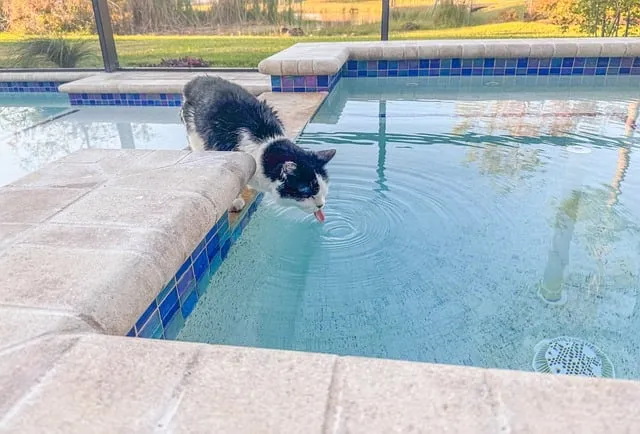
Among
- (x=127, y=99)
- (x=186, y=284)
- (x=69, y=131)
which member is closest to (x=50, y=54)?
(x=127, y=99)

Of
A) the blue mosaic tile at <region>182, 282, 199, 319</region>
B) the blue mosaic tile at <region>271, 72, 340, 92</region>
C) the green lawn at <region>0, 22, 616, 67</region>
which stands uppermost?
the green lawn at <region>0, 22, 616, 67</region>

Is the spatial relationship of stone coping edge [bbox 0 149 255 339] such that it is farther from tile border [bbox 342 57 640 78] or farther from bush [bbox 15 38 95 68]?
bush [bbox 15 38 95 68]

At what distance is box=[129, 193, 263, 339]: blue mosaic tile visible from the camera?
1.68 meters

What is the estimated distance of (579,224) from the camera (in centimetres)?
292

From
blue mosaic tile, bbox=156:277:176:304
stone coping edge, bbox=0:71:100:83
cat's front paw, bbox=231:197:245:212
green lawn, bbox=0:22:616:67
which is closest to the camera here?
blue mosaic tile, bbox=156:277:176:304

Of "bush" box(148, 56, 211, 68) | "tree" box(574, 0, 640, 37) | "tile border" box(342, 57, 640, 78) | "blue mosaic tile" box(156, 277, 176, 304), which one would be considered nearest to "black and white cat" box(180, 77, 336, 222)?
"blue mosaic tile" box(156, 277, 176, 304)

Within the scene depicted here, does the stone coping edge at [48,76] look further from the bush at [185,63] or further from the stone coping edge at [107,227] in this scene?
the stone coping edge at [107,227]

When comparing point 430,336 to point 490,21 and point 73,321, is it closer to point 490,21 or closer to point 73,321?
point 73,321

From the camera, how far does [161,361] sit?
3.76 feet

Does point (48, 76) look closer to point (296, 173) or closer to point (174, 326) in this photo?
point (296, 173)

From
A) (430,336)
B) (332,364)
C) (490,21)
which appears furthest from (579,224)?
(490,21)

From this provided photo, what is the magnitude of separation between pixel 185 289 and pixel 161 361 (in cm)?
85

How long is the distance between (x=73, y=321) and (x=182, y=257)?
1.79ft

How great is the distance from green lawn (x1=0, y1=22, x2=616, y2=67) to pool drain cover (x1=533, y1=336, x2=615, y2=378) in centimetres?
941
